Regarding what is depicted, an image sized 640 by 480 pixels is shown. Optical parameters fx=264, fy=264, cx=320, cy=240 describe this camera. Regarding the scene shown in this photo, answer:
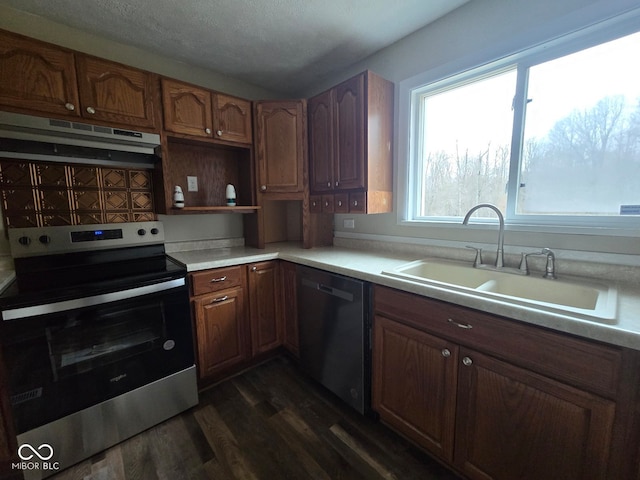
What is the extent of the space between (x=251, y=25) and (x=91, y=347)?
83.9 inches

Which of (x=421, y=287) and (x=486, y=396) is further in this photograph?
(x=421, y=287)

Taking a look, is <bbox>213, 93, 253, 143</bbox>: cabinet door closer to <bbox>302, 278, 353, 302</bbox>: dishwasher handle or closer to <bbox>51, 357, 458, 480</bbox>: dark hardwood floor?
<bbox>302, 278, 353, 302</bbox>: dishwasher handle

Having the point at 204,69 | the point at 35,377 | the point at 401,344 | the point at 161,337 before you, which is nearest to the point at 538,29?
the point at 401,344

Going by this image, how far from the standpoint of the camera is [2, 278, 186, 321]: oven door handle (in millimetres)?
1151

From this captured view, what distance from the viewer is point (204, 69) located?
230 centimetres

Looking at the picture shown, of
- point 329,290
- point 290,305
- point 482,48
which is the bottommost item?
point 290,305

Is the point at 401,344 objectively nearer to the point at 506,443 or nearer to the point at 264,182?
the point at 506,443

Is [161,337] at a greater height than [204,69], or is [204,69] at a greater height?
[204,69]

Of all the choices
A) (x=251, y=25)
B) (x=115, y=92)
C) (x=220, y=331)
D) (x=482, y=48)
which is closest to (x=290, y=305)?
(x=220, y=331)

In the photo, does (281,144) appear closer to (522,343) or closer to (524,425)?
(522,343)

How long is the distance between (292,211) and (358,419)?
6.31 feet

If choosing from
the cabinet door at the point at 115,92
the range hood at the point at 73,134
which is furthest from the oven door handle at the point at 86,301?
the cabinet door at the point at 115,92

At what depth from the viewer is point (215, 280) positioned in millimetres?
1824

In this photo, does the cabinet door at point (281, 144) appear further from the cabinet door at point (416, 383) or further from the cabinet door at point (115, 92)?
the cabinet door at point (416, 383)
